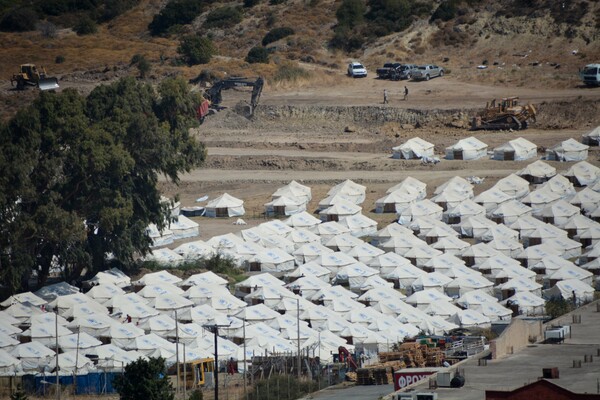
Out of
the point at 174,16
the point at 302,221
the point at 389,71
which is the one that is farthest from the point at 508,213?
the point at 174,16

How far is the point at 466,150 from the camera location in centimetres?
9544

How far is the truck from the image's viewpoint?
4164 inches

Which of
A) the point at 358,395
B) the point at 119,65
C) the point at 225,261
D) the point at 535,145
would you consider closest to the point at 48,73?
the point at 119,65

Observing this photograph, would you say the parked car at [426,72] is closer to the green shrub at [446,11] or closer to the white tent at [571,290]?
the green shrub at [446,11]

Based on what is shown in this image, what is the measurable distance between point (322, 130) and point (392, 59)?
50.0 ft

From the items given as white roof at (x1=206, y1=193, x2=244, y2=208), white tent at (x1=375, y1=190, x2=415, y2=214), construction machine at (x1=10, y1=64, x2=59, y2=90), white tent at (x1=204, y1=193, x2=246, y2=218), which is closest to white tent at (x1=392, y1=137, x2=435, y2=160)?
white tent at (x1=375, y1=190, x2=415, y2=214)

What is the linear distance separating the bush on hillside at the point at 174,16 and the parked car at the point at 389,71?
25.1m

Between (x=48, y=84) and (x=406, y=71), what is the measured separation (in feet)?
77.2

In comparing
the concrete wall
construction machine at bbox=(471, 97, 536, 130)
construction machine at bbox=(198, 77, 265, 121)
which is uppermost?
construction machine at bbox=(198, 77, 265, 121)

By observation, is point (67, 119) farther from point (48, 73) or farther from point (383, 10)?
point (383, 10)

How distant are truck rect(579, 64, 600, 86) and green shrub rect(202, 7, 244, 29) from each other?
32.9 m

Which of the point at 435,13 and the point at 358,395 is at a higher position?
Result: the point at 435,13

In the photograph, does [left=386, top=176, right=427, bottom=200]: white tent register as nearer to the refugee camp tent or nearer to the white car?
the refugee camp tent

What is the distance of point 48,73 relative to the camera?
4737 inches
